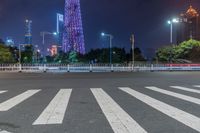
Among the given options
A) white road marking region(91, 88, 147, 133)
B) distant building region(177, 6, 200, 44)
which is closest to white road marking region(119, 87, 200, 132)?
white road marking region(91, 88, 147, 133)

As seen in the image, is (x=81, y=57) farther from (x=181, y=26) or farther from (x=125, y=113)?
(x=125, y=113)

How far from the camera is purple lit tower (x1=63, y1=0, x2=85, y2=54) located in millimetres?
124125

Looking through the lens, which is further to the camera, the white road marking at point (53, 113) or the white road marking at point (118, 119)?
the white road marking at point (53, 113)

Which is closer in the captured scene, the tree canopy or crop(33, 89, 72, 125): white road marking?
crop(33, 89, 72, 125): white road marking

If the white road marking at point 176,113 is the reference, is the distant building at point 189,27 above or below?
above

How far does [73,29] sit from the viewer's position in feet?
425

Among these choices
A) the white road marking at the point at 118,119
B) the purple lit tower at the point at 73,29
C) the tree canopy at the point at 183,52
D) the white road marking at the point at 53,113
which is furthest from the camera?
the purple lit tower at the point at 73,29

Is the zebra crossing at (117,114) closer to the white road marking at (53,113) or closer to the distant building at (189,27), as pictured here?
the white road marking at (53,113)

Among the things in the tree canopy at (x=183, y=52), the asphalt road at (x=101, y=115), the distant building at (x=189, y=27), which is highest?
the distant building at (x=189, y=27)

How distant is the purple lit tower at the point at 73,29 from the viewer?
4887 inches

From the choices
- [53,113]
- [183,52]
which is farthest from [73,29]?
[53,113]

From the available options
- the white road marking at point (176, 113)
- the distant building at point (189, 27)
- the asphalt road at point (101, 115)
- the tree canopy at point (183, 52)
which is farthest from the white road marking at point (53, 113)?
the distant building at point (189, 27)

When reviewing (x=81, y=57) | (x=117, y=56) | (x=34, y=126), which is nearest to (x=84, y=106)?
(x=34, y=126)

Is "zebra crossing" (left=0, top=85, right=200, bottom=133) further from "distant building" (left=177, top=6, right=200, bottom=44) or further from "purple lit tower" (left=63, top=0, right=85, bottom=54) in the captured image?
"purple lit tower" (left=63, top=0, right=85, bottom=54)
